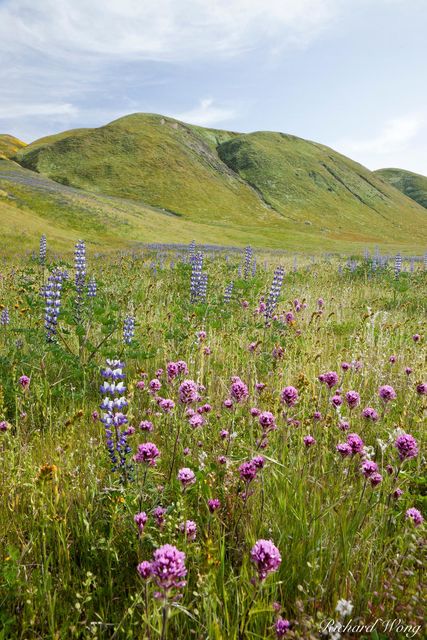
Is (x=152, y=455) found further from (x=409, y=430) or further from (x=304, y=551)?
(x=409, y=430)

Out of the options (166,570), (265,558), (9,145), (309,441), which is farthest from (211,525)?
(9,145)

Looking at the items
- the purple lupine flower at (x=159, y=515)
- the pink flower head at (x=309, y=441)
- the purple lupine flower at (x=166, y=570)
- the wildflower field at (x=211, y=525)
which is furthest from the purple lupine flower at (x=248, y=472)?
the purple lupine flower at (x=166, y=570)

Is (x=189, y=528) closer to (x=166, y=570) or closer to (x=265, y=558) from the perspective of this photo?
(x=265, y=558)

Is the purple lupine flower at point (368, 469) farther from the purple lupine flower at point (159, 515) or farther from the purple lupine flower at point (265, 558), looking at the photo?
the purple lupine flower at point (159, 515)

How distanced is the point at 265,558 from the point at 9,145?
434 feet

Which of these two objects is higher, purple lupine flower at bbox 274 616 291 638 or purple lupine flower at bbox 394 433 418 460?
purple lupine flower at bbox 394 433 418 460

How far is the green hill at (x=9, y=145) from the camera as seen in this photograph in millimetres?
96238

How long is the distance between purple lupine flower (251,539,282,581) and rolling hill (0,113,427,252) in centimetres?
3885

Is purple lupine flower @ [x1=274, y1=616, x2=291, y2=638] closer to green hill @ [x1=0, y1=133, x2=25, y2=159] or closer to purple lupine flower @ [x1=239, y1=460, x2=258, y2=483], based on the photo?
purple lupine flower @ [x1=239, y1=460, x2=258, y2=483]

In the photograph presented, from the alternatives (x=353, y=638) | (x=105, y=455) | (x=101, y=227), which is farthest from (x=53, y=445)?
(x=101, y=227)

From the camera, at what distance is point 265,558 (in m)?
1.49

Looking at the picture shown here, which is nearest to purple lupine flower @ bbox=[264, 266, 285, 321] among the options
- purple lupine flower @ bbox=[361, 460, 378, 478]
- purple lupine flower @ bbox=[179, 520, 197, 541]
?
purple lupine flower @ bbox=[361, 460, 378, 478]

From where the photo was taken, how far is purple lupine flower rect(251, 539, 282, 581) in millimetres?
1473

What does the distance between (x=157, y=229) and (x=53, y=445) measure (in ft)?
133
